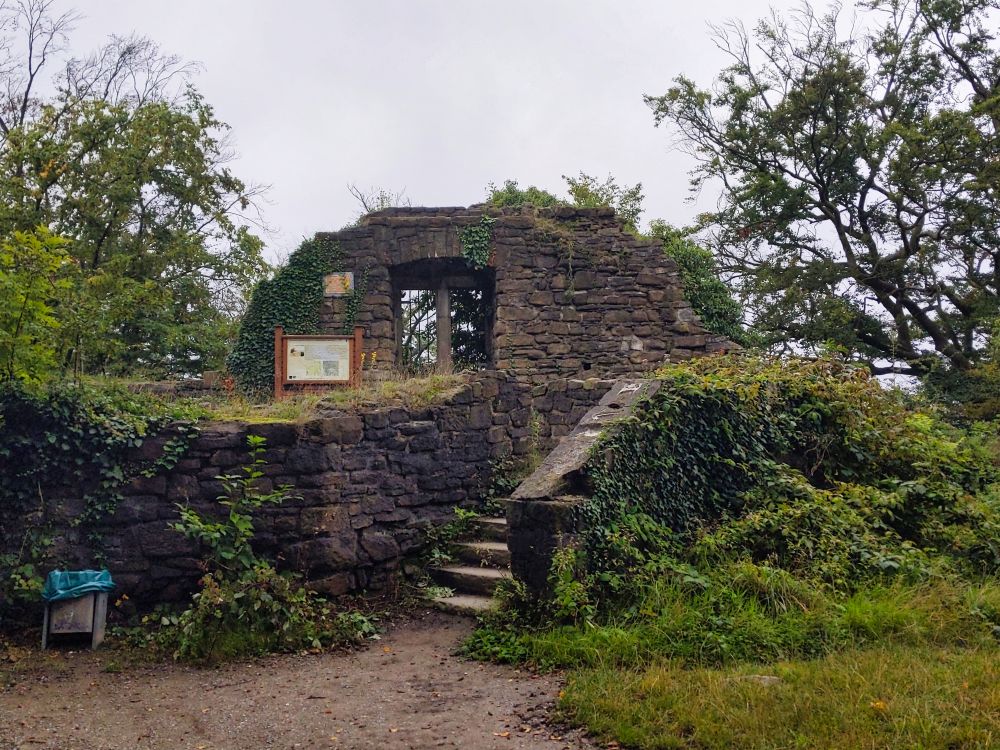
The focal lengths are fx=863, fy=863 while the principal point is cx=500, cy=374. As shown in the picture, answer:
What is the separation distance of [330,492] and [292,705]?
6.97ft

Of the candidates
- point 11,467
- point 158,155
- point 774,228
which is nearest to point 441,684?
point 11,467

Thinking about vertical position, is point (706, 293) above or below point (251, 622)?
above

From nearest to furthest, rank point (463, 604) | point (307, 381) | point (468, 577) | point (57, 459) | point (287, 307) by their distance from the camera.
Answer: point (57, 459), point (463, 604), point (468, 577), point (307, 381), point (287, 307)

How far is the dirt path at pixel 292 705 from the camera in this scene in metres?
4.43

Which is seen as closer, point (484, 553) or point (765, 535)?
point (765, 535)

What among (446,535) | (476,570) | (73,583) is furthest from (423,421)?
(73,583)

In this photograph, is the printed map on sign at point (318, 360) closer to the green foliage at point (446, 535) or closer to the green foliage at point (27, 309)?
the green foliage at point (446, 535)

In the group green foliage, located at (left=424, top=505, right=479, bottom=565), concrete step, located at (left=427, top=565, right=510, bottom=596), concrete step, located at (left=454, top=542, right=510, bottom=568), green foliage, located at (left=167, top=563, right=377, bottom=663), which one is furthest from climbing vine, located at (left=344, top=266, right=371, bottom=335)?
green foliage, located at (left=167, top=563, right=377, bottom=663)

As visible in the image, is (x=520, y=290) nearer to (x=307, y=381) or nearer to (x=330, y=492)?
(x=307, y=381)

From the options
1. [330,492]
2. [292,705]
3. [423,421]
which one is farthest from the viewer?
[423,421]

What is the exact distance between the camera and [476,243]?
488 inches

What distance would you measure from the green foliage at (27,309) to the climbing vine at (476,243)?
21.7 ft

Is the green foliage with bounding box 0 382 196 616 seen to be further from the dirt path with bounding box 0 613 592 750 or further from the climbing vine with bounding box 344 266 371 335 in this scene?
the climbing vine with bounding box 344 266 371 335

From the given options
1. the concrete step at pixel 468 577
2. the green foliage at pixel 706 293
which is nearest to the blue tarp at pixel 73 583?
the concrete step at pixel 468 577
